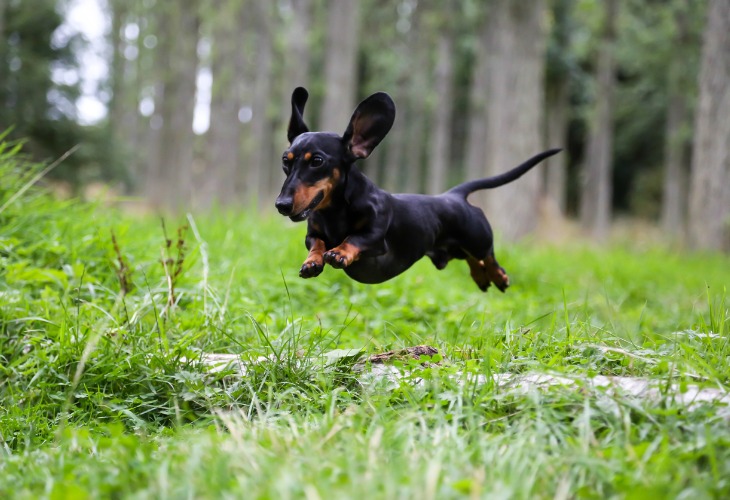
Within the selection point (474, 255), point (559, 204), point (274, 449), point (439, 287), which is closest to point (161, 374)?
point (274, 449)

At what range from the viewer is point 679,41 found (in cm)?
1711

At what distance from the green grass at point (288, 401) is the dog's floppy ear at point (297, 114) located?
96 centimetres

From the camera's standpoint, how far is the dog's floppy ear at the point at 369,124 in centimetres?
260

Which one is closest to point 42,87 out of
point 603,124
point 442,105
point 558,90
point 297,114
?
point 297,114

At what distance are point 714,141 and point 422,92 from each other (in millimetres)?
15281

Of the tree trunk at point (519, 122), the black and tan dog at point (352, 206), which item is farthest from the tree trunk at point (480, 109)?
the black and tan dog at point (352, 206)

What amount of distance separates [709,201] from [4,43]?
11302 millimetres

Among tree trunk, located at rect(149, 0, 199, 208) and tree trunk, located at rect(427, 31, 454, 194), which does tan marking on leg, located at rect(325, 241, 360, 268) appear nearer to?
tree trunk, located at rect(149, 0, 199, 208)

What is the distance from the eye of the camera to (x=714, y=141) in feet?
34.0

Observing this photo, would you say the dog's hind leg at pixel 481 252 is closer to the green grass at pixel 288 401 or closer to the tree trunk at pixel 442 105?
the green grass at pixel 288 401

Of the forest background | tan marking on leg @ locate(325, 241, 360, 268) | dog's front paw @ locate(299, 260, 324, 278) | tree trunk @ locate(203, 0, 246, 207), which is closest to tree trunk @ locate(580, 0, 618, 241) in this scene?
the forest background

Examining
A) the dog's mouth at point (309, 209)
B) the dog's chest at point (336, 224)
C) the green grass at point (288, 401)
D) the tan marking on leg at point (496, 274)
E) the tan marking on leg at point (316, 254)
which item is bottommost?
the green grass at point (288, 401)

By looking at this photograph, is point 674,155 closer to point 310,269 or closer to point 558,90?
point 558,90

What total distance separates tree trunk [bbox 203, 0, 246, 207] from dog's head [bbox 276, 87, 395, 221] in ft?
40.4
